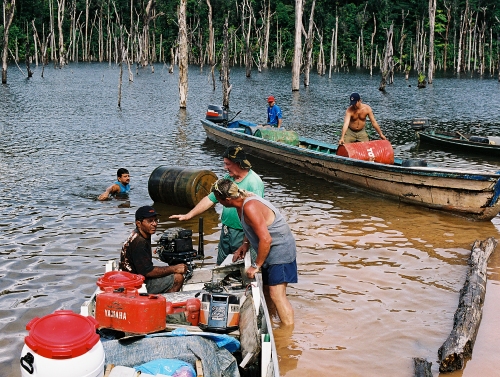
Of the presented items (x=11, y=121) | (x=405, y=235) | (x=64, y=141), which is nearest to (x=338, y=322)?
(x=405, y=235)

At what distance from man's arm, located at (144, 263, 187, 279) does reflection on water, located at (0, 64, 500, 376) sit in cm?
131

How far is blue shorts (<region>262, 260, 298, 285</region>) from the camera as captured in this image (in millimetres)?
7164

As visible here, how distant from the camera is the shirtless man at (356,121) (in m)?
15.2

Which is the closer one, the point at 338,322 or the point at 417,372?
the point at 417,372

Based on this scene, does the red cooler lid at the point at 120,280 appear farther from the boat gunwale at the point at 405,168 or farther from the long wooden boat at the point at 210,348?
the boat gunwale at the point at 405,168

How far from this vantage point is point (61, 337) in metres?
4.56

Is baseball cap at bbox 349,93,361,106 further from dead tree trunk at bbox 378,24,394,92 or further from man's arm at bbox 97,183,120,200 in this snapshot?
dead tree trunk at bbox 378,24,394,92

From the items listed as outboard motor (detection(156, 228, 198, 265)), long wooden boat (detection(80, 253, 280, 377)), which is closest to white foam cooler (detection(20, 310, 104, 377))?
long wooden boat (detection(80, 253, 280, 377))

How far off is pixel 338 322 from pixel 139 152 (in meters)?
14.2

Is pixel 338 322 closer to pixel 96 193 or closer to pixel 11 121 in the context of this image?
pixel 96 193

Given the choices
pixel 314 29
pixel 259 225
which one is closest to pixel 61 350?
pixel 259 225

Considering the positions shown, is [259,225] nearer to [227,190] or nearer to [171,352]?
[227,190]

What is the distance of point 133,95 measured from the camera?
43.6m

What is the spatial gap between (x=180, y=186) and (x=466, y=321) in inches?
293
